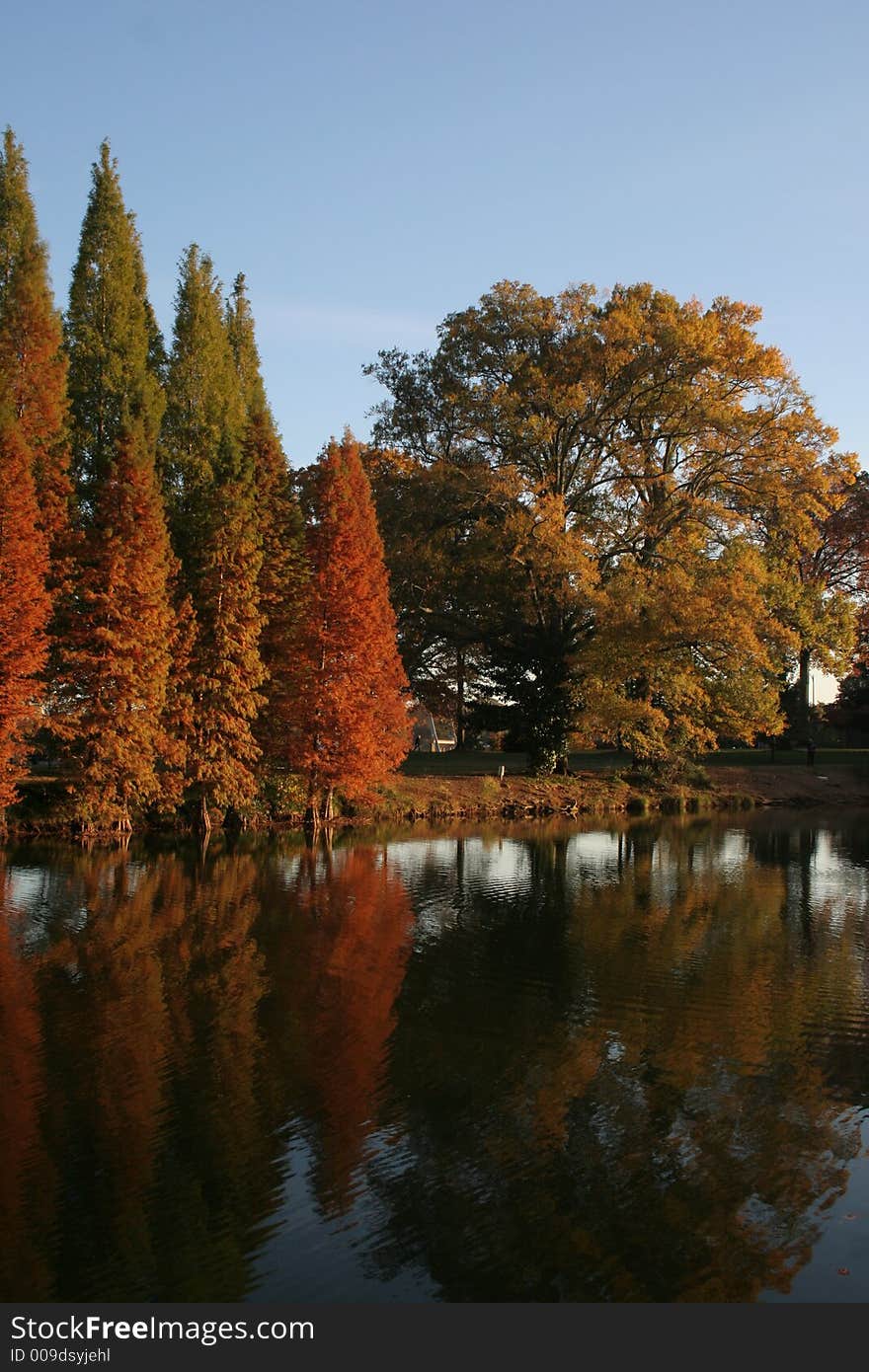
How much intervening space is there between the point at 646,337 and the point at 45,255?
23289mm

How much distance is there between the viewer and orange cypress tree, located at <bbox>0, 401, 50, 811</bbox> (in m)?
29.9

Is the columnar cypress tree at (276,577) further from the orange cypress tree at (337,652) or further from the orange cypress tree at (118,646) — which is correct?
the orange cypress tree at (118,646)

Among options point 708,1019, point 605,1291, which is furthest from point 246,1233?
point 708,1019

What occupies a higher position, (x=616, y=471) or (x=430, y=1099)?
(x=616, y=471)

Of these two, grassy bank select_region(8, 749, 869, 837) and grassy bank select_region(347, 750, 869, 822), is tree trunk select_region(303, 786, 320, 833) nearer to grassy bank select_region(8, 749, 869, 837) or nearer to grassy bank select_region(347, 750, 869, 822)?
grassy bank select_region(8, 749, 869, 837)

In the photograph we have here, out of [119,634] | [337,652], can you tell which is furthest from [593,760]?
[119,634]

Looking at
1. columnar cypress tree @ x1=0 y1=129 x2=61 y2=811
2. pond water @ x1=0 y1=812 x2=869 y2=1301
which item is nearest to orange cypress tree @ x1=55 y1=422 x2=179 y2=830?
columnar cypress tree @ x1=0 y1=129 x2=61 y2=811

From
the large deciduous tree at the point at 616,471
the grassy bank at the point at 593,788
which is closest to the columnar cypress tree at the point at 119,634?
the grassy bank at the point at 593,788

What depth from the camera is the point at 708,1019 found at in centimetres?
1571

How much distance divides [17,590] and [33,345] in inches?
341

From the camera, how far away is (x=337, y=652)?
38125 millimetres

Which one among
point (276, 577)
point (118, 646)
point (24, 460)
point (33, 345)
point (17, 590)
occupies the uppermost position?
point (33, 345)

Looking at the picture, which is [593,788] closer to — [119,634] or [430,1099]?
[119,634]

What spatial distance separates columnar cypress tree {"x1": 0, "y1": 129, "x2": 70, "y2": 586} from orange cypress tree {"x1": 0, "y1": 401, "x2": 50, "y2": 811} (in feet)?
8.03
